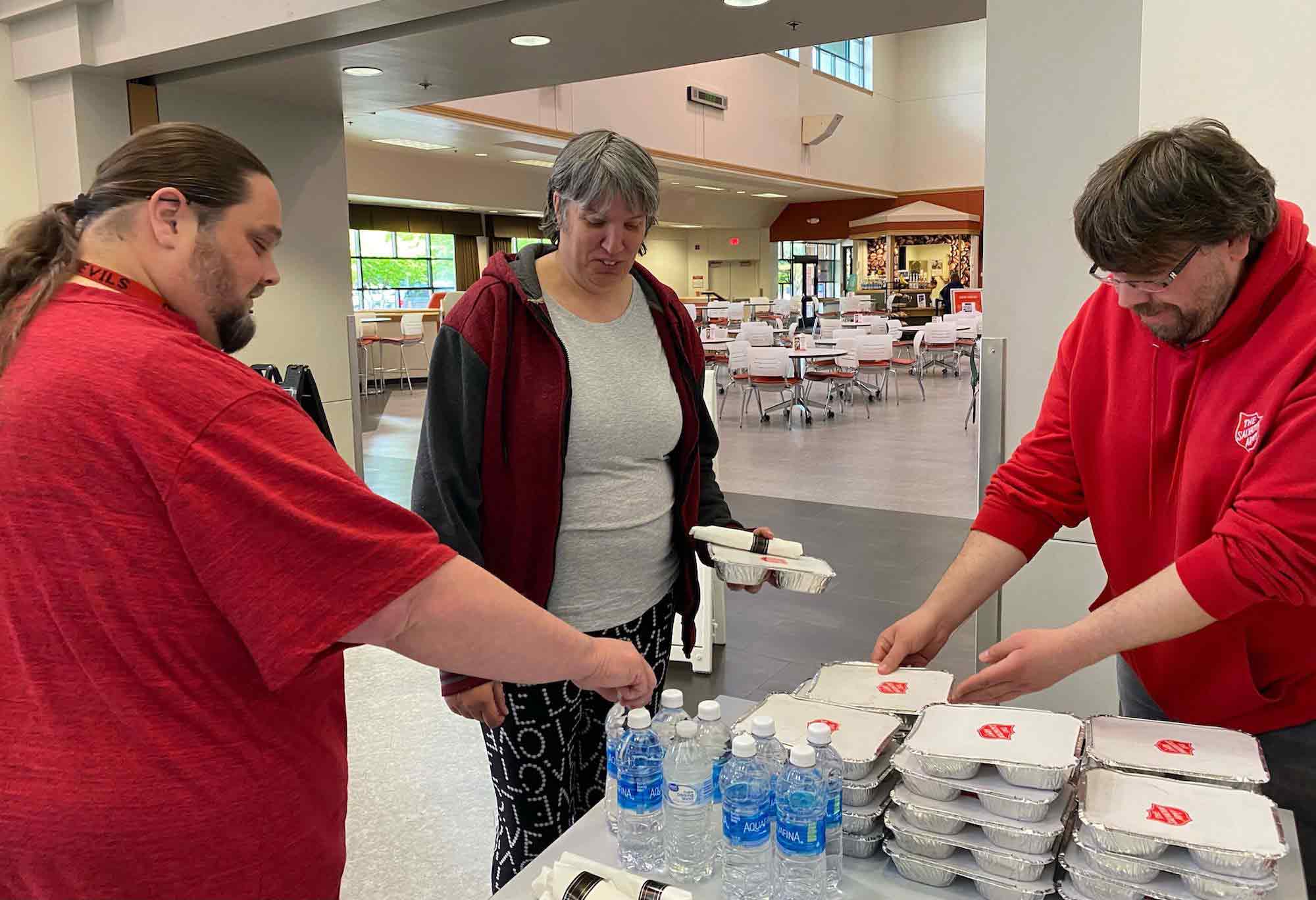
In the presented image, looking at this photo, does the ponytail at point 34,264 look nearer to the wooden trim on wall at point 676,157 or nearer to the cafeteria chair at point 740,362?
the wooden trim on wall at point 676,157

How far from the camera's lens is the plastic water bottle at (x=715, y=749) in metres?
1.36

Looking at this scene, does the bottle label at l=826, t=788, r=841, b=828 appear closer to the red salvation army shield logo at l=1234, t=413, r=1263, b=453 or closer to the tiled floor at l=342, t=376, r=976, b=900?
the red salvation army shield logo at l=1234, t=413, r=1263, b=453

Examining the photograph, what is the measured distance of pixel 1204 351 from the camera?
1.46 metres

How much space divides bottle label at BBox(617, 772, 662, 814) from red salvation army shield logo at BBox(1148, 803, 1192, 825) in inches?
24.9

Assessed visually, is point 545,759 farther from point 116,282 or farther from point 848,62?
point 848,62

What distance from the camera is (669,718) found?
4.65 feet

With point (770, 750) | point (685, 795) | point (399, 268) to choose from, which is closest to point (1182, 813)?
point (770, 750)

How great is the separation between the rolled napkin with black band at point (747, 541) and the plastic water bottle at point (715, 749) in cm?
40

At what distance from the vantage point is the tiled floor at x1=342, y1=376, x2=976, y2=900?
2951mm

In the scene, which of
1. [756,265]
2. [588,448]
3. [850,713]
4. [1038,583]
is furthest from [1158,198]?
[756,265]

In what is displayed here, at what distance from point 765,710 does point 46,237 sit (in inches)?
46.3

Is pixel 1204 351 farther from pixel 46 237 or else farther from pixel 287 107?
pixel 287 107

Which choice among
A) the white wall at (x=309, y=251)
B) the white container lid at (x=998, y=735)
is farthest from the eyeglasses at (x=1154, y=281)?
the white wall at (x=309, y=251)

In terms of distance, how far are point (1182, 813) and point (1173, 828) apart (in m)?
0.04
